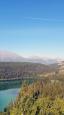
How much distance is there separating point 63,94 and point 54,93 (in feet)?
13.4

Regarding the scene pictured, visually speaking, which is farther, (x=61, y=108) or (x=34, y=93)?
(x=34, y=93)

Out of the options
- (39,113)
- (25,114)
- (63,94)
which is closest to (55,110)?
(39,113)

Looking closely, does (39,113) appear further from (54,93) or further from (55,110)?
(54,93)

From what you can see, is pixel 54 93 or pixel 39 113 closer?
pixel 39 113

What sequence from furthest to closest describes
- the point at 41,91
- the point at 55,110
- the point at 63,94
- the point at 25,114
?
the point at 41,91 < the point at 63,94 < the point at 55,110 < the point at 25,114

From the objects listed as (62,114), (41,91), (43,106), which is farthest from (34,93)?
(62,114)

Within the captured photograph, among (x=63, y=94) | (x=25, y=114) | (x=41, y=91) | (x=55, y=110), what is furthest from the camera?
(x=41, y=91)

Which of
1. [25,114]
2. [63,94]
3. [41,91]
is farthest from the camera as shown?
[41,91]

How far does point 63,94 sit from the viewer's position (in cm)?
10925

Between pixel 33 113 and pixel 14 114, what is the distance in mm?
4500

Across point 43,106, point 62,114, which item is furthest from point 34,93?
point 62,114

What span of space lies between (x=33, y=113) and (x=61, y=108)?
1238 centimetres

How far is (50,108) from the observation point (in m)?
69.5

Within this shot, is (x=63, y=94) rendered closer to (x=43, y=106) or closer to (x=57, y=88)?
(x=57, y=88)
